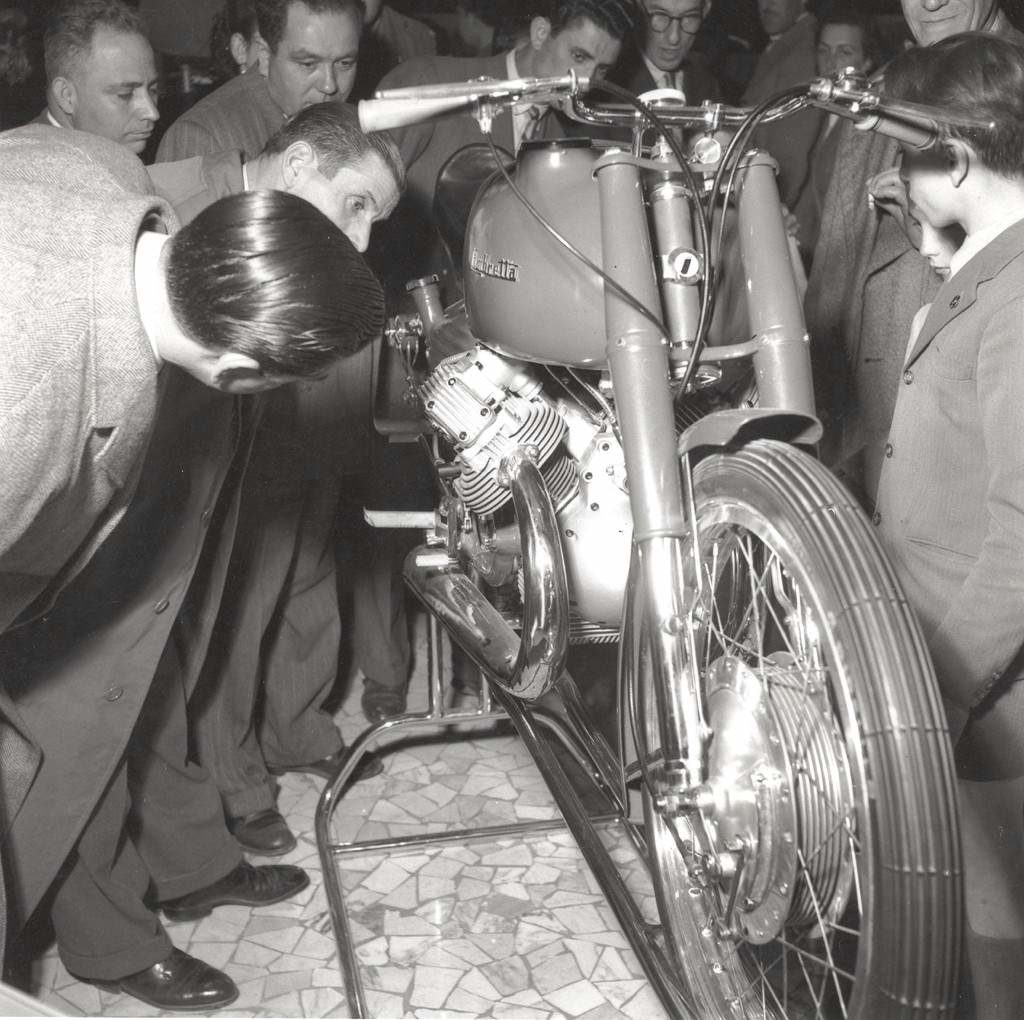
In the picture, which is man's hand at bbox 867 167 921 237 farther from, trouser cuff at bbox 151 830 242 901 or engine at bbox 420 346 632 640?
trouser cuff at bbox 151 830 242 901

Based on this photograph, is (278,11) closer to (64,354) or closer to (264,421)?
(264,421)

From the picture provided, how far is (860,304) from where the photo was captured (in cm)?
206

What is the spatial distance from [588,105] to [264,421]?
110 cm

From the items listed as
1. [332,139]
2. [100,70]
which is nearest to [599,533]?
[332,139]

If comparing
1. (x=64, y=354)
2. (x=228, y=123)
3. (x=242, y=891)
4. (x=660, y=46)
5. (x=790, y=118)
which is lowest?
(x=242, y=891)

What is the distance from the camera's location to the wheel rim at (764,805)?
1078 millimetres

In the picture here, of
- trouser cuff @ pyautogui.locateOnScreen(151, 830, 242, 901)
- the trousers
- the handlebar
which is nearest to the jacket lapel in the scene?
the handlebar

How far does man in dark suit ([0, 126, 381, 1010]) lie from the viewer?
3.76 ft

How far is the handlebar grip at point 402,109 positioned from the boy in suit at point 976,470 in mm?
539

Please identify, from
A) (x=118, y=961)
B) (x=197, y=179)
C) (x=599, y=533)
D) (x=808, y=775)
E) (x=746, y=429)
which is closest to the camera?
(x=808, y=775)

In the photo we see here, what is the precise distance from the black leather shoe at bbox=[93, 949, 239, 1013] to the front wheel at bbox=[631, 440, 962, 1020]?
0.80m

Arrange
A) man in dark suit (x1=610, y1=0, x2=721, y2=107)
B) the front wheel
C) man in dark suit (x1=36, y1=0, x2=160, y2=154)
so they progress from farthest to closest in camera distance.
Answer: man in dark suit (x1=610, y1=0, x2=721, y2=107)
man in dark suit (x1=36, y1=0, x2=160, y2=154)
the front wheel

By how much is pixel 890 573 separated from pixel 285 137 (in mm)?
1345

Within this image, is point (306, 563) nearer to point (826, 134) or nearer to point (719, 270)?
point (719, 270)
